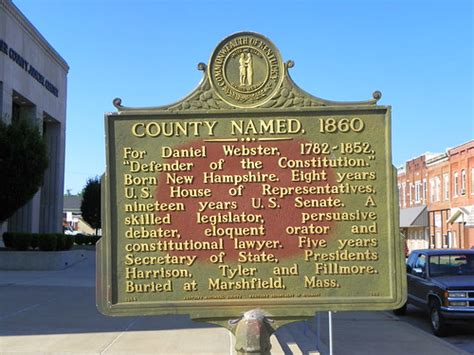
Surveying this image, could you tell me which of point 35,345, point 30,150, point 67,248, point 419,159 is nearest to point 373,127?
point 35,345

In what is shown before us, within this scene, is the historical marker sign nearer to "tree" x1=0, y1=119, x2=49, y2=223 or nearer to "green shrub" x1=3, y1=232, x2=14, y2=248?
"tree" x1=0, y1=119, x2=49, y2=223

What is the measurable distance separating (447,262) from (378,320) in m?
1.91

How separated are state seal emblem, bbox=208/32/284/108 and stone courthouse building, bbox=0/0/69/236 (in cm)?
1851

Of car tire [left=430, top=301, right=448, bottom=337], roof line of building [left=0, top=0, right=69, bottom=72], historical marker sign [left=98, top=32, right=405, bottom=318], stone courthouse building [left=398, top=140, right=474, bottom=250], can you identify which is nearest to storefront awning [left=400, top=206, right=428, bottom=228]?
stone courthouse building [left=398, top=140, right=474, bottom=250]

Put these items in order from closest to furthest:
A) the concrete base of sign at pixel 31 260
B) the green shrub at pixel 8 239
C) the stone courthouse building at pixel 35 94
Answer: the concrete base of sign at pixel 31 260 < the green shrub at pixel 8 239 < the stone courthouse building at pixel 35 94

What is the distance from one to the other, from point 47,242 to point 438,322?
1604 cm

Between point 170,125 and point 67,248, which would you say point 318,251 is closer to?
point 170,125

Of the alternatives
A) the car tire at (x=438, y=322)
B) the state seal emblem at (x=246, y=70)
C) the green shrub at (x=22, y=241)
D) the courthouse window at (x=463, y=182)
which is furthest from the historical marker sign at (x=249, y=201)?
the courthouse window at (x=463, y=182)

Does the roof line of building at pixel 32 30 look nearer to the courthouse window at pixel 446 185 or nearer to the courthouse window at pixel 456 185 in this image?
the courthouse window at pixel 456 185

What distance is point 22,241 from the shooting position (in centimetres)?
2180

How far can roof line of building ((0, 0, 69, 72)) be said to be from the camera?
924 inches

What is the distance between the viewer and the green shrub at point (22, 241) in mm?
21781

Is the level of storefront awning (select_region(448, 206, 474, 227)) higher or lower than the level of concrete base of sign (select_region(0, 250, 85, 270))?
higher

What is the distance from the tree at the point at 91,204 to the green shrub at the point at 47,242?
2450 cm
